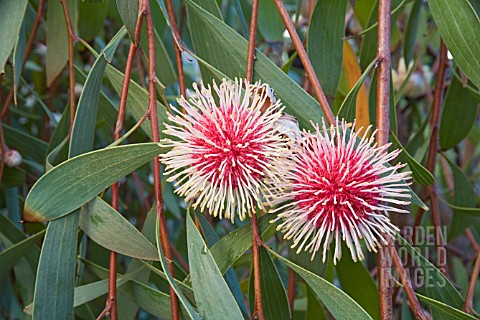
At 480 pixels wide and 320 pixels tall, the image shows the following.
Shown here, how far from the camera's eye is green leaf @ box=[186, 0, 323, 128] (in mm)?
730

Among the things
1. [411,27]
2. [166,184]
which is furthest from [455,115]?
[166,184]

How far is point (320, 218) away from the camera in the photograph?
664 millimetres

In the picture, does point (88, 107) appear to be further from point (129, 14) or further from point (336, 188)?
point (336, 188)

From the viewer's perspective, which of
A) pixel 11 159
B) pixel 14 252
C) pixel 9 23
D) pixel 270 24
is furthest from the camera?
pixel 270 24

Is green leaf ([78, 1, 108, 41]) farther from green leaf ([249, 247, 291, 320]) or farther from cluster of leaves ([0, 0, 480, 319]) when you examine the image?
green leaf ([249, 247, 291, 320])

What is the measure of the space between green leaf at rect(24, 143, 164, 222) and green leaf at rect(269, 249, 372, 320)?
0.65 ft

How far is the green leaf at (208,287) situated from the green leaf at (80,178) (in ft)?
0.34

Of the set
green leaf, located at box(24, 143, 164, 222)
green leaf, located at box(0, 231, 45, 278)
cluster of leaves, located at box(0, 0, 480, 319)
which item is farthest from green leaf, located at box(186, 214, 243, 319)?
green leaf, located at box(0, 231, 45, 278)

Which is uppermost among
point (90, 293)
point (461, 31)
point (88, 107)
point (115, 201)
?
point (461, 31)

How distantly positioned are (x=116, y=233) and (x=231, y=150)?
16 cm

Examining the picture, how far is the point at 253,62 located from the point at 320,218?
19 centimetres

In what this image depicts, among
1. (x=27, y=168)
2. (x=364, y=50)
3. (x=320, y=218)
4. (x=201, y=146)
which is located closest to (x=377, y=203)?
(x=320, y=218)

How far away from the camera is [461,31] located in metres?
0.75

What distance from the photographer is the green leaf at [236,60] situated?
2.40 ft
